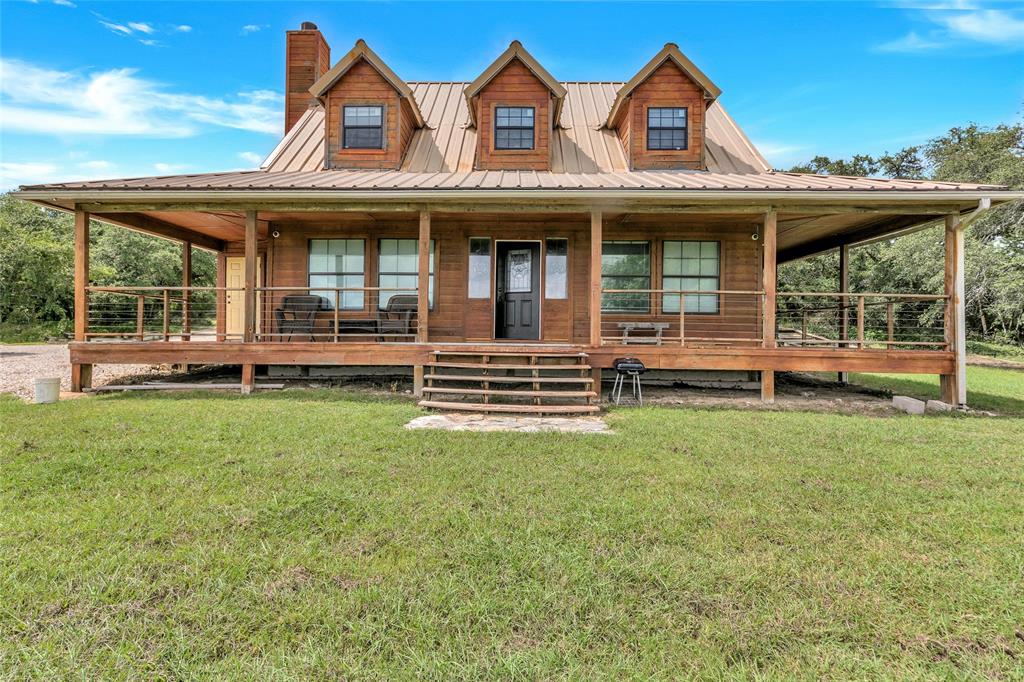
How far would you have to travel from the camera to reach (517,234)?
9852 millimetres

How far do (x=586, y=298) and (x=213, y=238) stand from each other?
367 inches

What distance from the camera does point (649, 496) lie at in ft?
11.6

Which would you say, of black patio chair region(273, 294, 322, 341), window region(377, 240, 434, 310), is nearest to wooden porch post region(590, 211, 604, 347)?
window region(377, 240, 434, 310)

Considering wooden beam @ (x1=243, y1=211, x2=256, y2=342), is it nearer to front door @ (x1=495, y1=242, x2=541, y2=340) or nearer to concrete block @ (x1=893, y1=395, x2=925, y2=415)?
front door @ (x1=495, y1=242, x2=541, y2=340)

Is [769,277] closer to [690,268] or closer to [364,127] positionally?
[690,268]

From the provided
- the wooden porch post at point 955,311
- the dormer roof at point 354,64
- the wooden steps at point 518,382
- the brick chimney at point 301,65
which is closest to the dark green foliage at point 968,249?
the wooden porch post at point 955,311

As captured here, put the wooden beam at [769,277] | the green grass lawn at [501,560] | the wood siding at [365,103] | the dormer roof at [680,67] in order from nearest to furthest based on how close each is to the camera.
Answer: the green grass lawn at [501,560], the wooden beam at [769,277], the dormer roof at [680,67], the wood siding at [365,103]

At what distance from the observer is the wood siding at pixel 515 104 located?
10184mm

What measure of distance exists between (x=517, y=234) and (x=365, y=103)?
177 inches

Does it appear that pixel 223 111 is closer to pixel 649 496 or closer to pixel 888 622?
pixel 649 496

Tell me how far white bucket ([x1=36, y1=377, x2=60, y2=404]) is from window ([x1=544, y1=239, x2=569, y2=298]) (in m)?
7.99

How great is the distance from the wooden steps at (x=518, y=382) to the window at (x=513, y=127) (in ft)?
16.4

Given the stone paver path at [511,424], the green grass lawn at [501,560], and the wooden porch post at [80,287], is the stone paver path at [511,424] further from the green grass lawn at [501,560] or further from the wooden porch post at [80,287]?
the wooden porch post at [80,287]

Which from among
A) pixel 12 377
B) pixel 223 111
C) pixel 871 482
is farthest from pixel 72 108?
pixel 871 482
